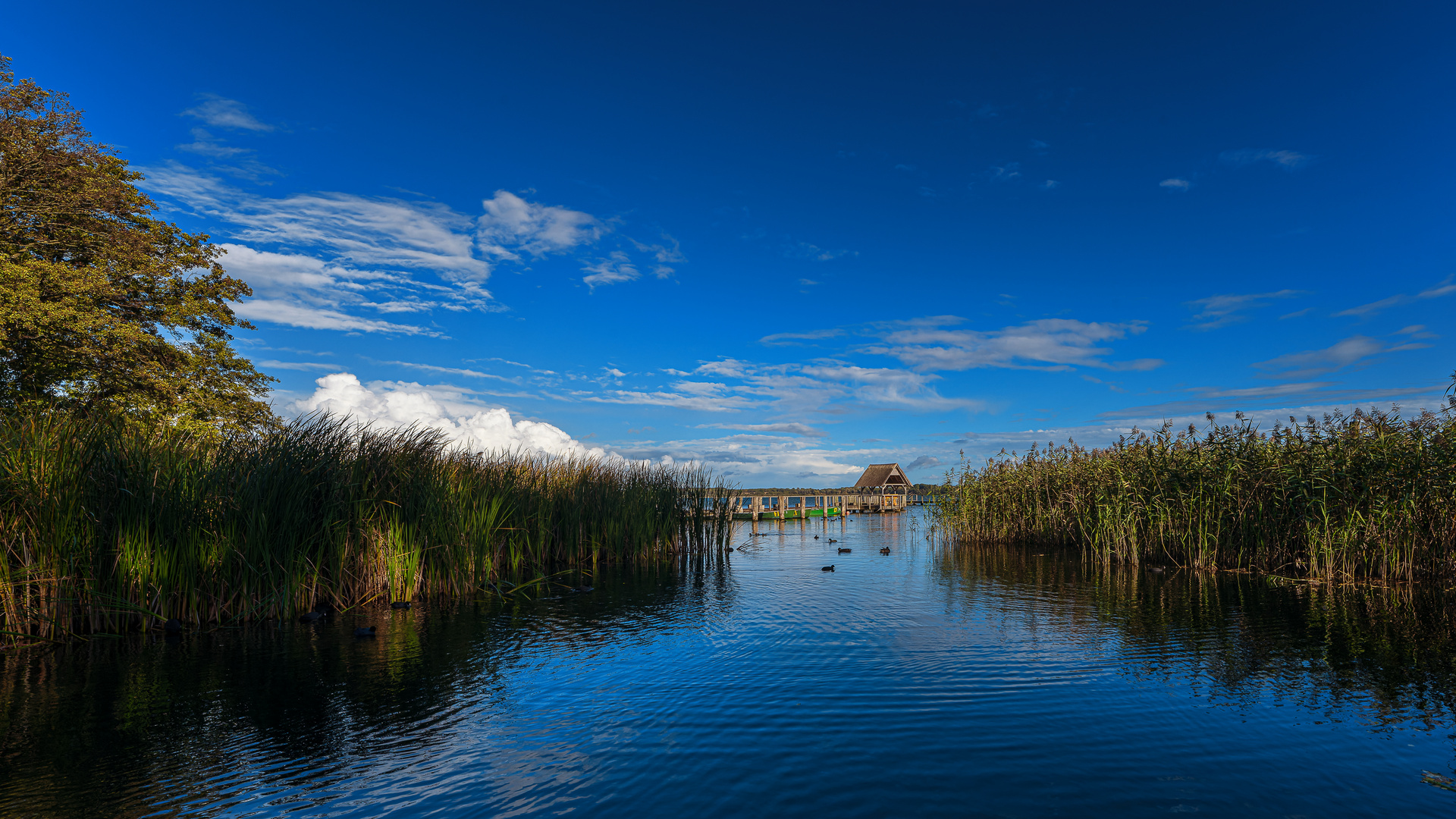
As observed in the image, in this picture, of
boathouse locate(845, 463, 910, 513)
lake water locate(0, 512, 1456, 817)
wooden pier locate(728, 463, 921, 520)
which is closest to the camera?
lake water locate(0, 512, 1456, 817)

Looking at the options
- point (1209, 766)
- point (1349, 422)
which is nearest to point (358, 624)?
point (1209, 766)

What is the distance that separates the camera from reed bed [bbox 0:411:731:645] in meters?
9.19

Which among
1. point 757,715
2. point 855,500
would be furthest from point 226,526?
point 855,500

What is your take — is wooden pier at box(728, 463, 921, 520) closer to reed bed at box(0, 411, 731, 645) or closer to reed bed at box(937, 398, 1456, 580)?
reed bed at box(937, 398, 1456, 580)

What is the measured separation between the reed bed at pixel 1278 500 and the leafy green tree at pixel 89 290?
29.3 metres

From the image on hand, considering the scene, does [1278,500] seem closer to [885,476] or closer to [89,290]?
[89,290]

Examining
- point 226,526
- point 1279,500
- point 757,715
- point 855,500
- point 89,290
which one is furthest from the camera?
point 855,500

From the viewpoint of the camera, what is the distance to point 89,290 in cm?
2284

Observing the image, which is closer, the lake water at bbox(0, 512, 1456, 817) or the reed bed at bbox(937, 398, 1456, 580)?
the lake water at bbox(0, 512, 1456, 817)

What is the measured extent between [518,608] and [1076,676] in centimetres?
963

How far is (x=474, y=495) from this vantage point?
14914 millimetres

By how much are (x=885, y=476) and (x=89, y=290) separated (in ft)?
182

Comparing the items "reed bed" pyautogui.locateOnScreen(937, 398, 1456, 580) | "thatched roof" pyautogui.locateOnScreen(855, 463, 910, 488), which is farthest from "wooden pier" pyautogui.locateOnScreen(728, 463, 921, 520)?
"reed bed" pyautogui.locateOnScreen(937, 398, 1456, 580)

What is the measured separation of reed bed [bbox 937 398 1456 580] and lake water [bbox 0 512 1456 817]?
208 cm
